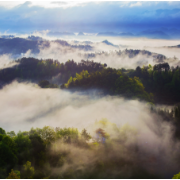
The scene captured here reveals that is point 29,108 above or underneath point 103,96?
underneath

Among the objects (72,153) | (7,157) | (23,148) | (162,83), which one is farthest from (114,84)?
(7,157)

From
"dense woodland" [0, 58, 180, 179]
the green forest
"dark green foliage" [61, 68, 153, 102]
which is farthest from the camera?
"dark green foliage" [61, 68, 153, 102]

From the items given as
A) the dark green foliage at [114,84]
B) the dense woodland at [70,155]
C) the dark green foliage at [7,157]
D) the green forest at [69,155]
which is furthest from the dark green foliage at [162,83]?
the dark green foliage at [7,157]

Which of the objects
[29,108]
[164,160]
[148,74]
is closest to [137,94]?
[148,74]

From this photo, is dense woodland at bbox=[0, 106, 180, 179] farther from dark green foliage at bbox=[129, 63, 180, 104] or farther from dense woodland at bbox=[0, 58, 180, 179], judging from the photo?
dark green foliage at bbox=[129, 63, 180, 104]

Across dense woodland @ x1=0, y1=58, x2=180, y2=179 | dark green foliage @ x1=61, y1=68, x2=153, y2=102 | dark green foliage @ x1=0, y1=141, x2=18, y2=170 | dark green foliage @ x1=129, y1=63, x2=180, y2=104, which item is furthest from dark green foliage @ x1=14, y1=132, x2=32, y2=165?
dark green foliage @ x1=129, y1=63, x2=180, y2=104

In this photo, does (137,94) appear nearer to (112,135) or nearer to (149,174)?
(112,135)

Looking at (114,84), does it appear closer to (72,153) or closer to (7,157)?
(72,153)

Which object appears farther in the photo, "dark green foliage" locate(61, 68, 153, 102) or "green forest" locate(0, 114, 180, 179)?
"dark green foliage" locate(61, 68, 153, 102)

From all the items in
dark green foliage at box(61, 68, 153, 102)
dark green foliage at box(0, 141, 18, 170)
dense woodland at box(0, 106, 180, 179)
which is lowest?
dense woodland at box(0, 106, 180, 179)

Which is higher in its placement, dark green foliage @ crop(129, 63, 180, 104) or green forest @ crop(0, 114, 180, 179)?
dark green foliage @ crop(129, 63, 180, 104)

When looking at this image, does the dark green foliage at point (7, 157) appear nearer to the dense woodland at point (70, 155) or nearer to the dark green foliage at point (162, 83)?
the dense woodland at point (70, 155)
